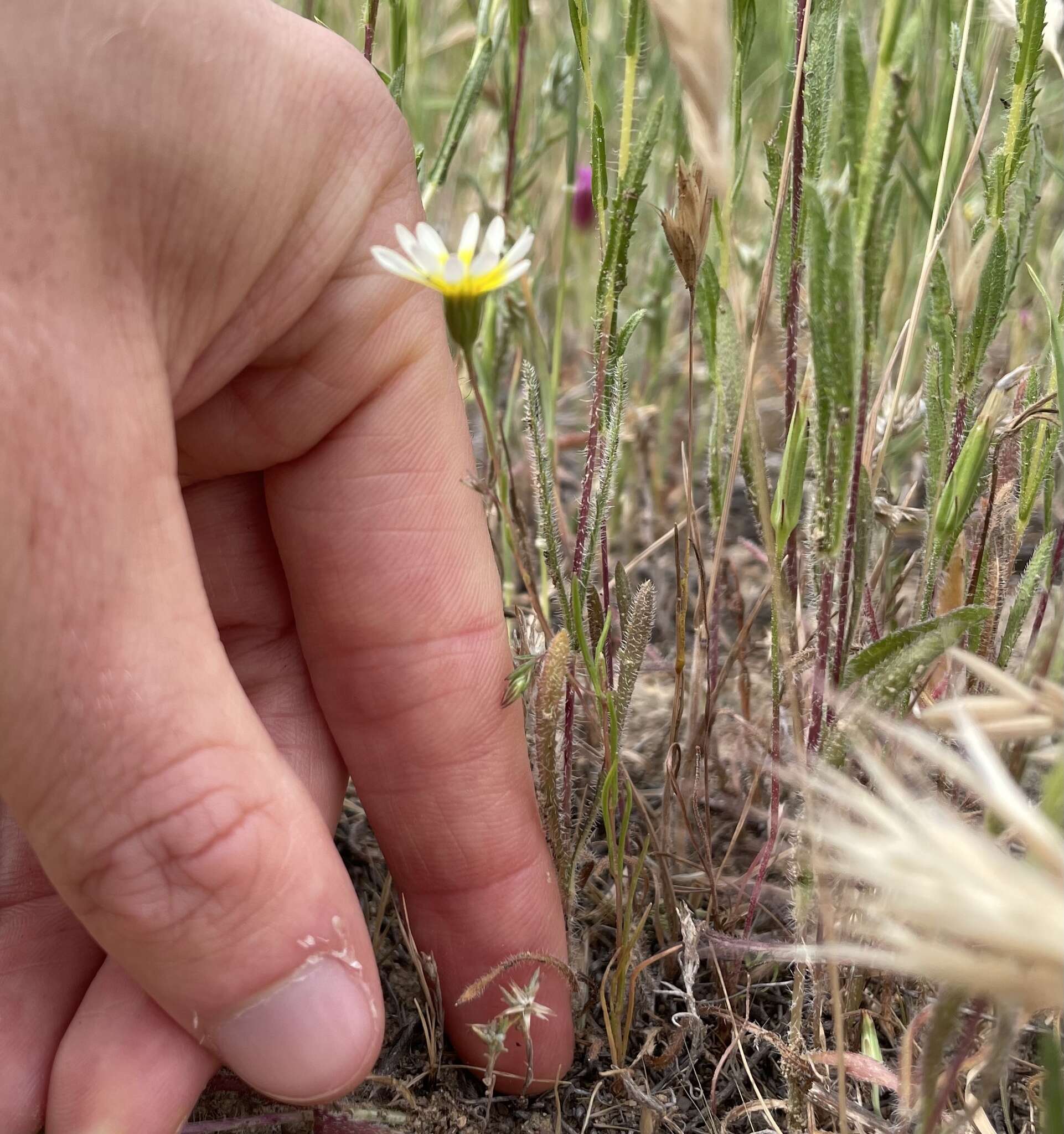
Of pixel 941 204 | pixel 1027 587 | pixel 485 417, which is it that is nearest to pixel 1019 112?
pixel 941 204

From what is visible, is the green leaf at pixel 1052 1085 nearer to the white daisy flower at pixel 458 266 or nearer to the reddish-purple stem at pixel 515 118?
the white daisy flower at pixel 458 266

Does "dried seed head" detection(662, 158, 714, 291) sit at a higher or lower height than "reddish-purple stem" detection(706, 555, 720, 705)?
higher

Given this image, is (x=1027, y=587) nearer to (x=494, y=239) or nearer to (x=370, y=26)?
(x=494, y=239)

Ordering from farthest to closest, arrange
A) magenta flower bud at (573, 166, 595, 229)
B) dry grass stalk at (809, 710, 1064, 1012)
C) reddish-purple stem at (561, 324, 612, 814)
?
magenta flower bud at (573, 166, 595, 229), reddish-purple stem at (561, 324, 612, 814), dry grass stalk at (809, 710, 1064, 1012)

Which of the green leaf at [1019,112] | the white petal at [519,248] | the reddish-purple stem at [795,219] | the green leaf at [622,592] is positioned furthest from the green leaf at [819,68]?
the green leaf at [622,592]

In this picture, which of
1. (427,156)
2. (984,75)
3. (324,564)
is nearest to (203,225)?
(324,564)

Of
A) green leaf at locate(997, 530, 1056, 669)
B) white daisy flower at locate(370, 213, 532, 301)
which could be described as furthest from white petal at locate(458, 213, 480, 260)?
green leaf at locate(997, 530, 1056, 669)

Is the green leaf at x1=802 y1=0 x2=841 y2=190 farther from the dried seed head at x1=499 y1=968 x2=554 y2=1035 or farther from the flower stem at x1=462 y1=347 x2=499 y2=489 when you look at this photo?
the dried seed head at x1=499 y1=968 x2=554 y2=1035
